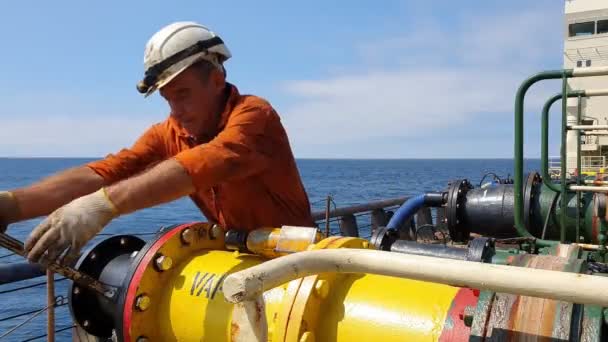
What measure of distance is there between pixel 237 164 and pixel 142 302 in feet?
1.92

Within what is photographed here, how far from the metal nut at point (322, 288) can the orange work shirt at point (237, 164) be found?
22.6 inches

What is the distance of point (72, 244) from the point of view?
5.70 ft

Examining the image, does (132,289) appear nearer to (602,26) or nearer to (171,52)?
(171,52)

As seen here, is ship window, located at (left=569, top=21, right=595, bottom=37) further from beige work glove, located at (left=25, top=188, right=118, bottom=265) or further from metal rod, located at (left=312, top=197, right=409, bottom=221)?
beige work glove, located at (left=25, top=188, right=118, bottom=265)

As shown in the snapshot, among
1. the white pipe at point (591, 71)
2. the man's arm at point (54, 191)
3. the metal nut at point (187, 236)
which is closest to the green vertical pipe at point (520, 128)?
the white pipe at point (591, 71)

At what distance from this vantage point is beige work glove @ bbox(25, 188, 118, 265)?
172 centimetres

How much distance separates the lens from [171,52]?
82.6 inches

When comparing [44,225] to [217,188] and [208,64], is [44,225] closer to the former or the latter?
[217,188]

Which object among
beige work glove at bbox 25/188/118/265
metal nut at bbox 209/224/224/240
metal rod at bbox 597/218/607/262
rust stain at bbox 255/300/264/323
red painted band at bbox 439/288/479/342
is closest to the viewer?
rust stain at bbox 255/300/264/323

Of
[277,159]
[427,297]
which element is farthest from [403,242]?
[427,297]

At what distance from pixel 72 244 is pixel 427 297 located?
112 centimetres

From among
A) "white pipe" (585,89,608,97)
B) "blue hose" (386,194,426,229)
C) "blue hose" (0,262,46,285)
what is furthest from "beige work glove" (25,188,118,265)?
"blue hose" (386,194,426,229)

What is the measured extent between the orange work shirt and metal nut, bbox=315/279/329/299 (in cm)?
57

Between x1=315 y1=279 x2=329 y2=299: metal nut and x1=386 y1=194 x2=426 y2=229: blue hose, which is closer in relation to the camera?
x1=315 y1=279 x2=329 y2=299: metal nut
